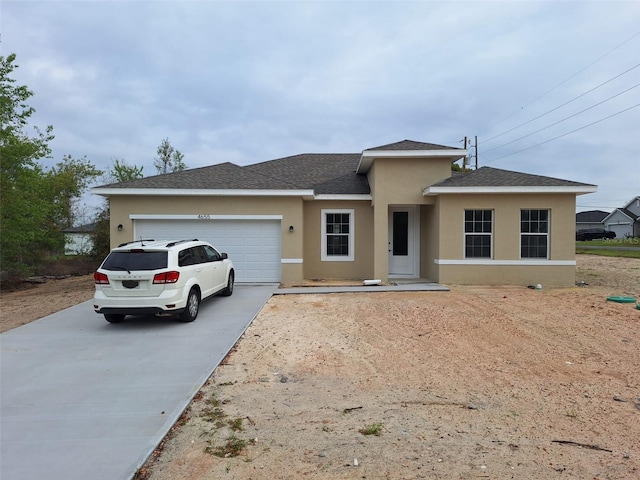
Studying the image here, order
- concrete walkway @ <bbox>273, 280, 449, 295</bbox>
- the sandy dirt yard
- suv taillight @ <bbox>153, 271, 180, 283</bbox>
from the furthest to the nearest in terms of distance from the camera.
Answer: concrete walkway @ <bbox>273, 280, 449, 295</bbox> → suv taillight @ <bbox>153, 271, 180, 283</bbox> → the sandy dirt yard

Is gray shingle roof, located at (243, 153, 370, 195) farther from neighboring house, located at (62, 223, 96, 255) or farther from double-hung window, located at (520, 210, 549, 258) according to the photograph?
neighboring house, located at (62, 223, 96, 255)

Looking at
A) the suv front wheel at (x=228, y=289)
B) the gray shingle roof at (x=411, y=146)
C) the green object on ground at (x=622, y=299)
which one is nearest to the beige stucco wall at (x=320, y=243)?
the gray shingle roof at (x=411, y=146)

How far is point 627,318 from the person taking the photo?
27.2ft

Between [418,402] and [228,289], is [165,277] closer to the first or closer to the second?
[228,289]

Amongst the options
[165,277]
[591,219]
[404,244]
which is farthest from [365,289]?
[591,219]

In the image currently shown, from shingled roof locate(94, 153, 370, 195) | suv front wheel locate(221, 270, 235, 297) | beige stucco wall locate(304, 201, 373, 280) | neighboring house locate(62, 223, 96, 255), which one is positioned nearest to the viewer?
suv front wheel locate(221, 270, 235, 297)

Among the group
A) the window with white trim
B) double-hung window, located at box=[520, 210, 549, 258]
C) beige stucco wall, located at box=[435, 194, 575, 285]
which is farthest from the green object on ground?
the window with white trim

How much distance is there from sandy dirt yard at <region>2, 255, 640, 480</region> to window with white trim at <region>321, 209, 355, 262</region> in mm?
6122

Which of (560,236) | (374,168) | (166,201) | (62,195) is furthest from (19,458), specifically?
(62,195)

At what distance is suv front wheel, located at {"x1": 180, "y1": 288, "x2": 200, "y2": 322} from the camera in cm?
805

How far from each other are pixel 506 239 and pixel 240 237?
8.91m

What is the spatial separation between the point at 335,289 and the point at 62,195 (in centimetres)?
2195

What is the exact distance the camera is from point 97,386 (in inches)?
198

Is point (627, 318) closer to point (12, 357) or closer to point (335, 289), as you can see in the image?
point (335, 289)
